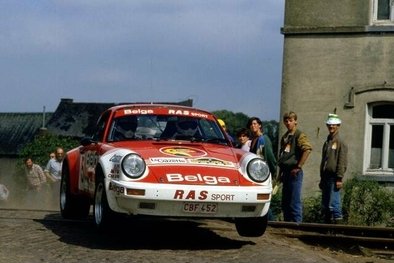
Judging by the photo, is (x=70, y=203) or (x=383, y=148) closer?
(x=70, y=203)

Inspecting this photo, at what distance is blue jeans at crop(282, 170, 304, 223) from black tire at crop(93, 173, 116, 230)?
338 cm

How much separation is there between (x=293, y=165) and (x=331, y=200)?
864 mm

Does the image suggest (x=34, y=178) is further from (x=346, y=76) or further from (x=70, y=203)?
(x=70, y=203)

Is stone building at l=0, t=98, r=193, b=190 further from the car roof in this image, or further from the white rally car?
the white rally car

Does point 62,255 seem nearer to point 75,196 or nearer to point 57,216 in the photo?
point 75,196

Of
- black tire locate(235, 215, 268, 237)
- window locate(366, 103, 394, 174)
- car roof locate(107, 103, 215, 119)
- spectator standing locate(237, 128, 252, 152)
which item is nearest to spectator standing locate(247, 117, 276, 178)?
spectator standing locate(237, 128, 252, 152)

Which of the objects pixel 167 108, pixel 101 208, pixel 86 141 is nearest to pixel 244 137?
pixel 167 108

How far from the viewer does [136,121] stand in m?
12.4

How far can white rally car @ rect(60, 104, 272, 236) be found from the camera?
1063 centimetres

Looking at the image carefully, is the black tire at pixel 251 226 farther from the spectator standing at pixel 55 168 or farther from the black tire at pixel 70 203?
the spectator standing at pixel 55 168

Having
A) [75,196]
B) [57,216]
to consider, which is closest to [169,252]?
[75,196]

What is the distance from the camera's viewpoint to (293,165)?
46.0 feet

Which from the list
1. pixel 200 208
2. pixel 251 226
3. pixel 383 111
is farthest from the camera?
pixel 383 111

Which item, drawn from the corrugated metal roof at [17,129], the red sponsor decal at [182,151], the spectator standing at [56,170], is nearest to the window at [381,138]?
the spectator standing at [56,170]
